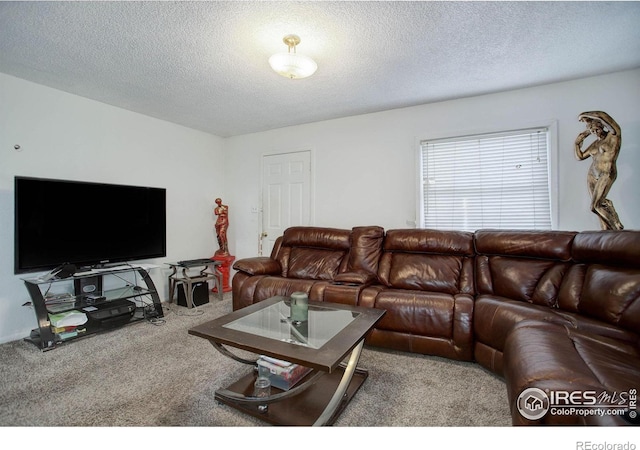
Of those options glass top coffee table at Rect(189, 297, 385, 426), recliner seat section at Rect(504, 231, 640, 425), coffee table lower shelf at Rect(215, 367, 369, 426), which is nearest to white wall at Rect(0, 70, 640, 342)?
recliner seat section at Rect(504, 231, 640, 425)

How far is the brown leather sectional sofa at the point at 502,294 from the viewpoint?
1193 millimetres

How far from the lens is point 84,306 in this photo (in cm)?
270

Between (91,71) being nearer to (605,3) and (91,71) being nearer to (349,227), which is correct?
(349,227)

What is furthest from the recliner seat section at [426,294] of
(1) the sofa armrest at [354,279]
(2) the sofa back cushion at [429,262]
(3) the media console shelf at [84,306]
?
(3) the media console shelf at [84,306]

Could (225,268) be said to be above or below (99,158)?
below

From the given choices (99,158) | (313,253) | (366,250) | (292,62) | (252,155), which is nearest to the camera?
(292,62)

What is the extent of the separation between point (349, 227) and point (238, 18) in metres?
2.58

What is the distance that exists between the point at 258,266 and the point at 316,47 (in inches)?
83.9

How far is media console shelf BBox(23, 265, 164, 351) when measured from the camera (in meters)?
2.46

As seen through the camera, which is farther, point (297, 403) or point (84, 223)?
point (84, 223)

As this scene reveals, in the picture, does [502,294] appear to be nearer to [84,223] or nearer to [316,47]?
[316,47]

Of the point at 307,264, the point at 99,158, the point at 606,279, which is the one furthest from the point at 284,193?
the point at 606,279

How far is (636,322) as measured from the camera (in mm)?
1529

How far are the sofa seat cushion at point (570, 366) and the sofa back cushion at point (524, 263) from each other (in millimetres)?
626
